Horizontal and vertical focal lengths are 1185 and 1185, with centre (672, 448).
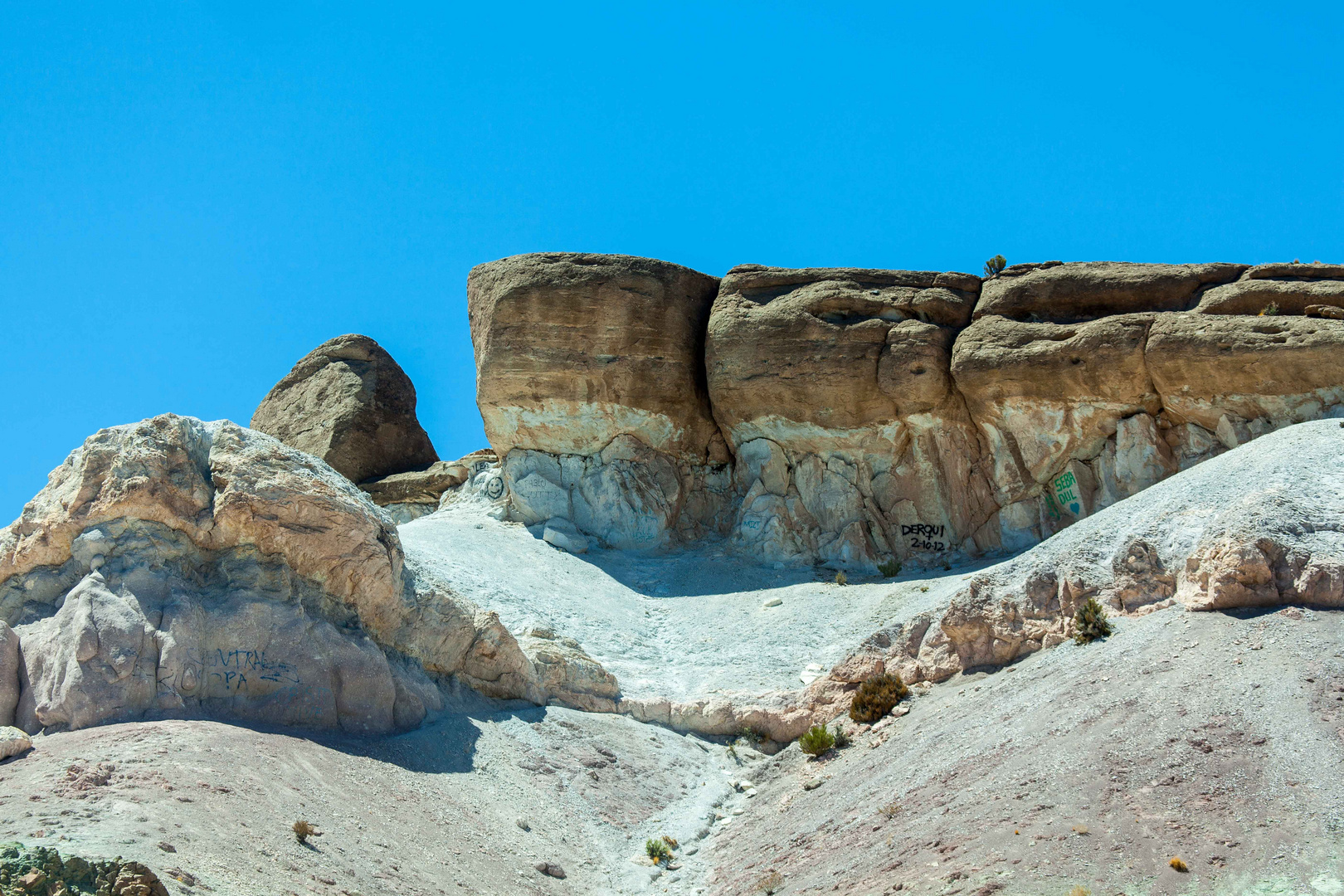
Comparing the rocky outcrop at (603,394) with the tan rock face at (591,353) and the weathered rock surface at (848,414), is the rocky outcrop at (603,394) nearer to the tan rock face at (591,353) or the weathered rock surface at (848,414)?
the tan rock face at (591,353)

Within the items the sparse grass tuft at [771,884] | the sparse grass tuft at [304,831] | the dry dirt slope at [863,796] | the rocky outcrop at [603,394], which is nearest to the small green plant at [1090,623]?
the dry dirt slope at [863,796]

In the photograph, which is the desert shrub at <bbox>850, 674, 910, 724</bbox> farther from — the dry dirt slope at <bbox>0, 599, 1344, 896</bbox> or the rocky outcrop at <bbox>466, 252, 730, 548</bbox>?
the rocky outcrop at <bbox>466, 252, 730, 548</bbox>

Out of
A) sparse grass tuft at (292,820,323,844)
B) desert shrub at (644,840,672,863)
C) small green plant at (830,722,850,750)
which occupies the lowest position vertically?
desert shrub at (644,840,672,863)

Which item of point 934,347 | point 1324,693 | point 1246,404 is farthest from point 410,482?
point 1324,693

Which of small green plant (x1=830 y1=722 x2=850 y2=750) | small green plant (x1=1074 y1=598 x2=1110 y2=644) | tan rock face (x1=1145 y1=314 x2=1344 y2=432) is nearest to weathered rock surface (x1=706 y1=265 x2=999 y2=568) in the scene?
tan rock face (x1=1145 y1=314 x2=1344 y2=432)

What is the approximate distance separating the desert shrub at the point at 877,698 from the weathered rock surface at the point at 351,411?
19.7 metres

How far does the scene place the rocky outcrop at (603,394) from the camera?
1112 inches

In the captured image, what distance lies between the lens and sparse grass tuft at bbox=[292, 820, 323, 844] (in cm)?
1109

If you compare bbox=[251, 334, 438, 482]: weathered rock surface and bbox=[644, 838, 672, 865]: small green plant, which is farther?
bbox=[251, 334, 438, 482]: weathered rock surface

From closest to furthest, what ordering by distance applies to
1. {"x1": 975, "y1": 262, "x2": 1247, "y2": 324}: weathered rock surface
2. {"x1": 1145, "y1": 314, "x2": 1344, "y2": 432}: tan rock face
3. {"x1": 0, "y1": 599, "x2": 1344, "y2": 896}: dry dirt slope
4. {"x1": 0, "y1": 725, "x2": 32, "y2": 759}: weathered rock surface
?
{"x1": 0, "y1": 599, "x2": 1344, "y2": 896}: dry dirt slope → {"x1": 0, "y1": 725, "x2": 32, "y2": 759}: weathered rock surface → {"x1": 1145, "y1": 314, "x2": 1344, "y2": 432}: tan rock face → {"x1": 975, "y1": 262, "x2": 1247, "y2": 324}: weathered rock surface

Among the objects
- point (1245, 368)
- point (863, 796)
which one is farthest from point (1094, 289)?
point (863, 796)

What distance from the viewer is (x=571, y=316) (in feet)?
92.5

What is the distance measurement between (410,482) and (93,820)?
22483 mm

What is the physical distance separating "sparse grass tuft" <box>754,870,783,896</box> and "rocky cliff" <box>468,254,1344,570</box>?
1362 cm
